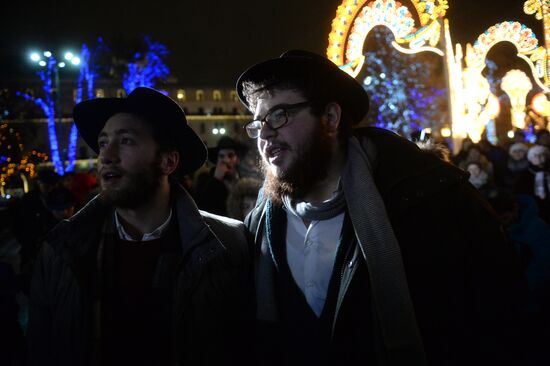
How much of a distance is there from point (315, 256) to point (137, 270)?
1.16 meters

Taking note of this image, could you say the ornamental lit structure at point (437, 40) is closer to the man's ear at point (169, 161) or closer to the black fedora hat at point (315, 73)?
the black fedora hat at point (315, 73)

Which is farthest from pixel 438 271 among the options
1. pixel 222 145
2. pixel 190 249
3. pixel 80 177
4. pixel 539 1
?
pixel 539 1

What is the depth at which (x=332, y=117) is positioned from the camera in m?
2.53

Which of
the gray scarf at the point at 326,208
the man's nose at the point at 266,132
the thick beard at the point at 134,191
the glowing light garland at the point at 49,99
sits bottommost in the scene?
the gray scarf at the point at 326,208

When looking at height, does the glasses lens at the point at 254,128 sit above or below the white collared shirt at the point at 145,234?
above

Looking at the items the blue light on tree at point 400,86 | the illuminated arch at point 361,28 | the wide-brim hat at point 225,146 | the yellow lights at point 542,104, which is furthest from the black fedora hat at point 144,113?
A: the blue light on tree at point 400,86

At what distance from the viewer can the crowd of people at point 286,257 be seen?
2027mm

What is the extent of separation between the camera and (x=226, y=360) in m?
2.44

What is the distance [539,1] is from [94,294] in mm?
14338

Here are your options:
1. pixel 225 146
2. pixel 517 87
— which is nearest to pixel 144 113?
pixel 225 146

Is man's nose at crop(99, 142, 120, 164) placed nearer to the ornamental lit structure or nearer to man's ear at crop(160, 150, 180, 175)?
man's ear at crop(160, 150, 180, 175)

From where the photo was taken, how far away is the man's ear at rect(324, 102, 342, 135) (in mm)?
2508

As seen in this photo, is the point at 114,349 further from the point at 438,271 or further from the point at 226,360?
the point at 438,271

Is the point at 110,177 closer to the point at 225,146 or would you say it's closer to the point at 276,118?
the point at 276,118
